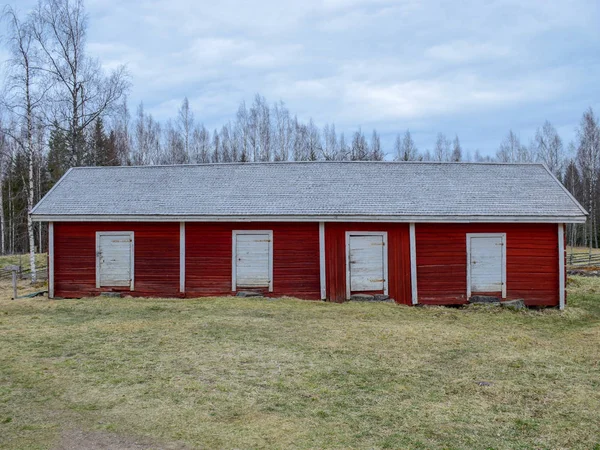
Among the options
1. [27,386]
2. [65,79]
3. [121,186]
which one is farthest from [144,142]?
[27,386]

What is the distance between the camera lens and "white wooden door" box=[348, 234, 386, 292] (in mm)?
14656

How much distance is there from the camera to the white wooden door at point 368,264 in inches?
577

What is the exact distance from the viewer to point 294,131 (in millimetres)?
51125

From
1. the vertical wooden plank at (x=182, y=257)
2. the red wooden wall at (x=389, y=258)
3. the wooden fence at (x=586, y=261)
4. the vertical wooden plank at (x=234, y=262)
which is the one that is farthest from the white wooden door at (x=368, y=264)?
the wooden fence at (x=586, y=261)

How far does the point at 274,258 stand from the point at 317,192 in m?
2.62

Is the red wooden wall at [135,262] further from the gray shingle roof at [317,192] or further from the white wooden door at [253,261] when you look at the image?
the white wooden door at [253,261]

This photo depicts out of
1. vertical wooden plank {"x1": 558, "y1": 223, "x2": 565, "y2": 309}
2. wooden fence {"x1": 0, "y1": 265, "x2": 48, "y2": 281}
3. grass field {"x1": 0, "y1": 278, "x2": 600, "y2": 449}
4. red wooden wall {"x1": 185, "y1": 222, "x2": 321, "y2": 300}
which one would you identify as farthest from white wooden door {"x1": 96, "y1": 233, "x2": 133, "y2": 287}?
vertical wooden plank {"x1": 558, "y1": 223, "x2": 565, "y2": 309}

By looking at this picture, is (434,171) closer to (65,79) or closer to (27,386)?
(27,386)

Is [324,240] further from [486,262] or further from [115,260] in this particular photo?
[115,260]

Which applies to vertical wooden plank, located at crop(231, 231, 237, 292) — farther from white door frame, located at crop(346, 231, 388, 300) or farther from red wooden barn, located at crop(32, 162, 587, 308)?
white door frame, located at crop(346, 231, 388, 300)

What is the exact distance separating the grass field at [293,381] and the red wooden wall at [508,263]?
2253 mm

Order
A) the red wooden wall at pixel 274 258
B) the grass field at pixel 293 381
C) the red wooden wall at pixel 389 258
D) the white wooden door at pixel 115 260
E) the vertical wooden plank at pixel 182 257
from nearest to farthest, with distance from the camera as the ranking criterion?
the grass field at pixel 293 381 < the red wooden wall at pixel 389 258 < the red wooden wall at pixel 274 258 < the vertical wooden plank at pixel 182 257 < the white wooden door at pixel 115 260

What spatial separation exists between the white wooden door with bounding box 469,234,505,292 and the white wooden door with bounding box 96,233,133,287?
10.4 meters

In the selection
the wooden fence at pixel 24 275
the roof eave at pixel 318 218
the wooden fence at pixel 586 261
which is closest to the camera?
the roof eave at pixel 318 218
